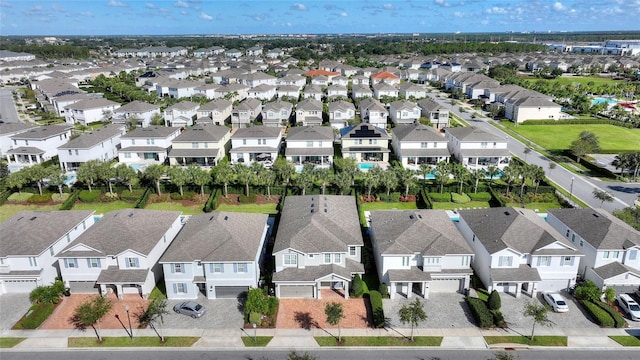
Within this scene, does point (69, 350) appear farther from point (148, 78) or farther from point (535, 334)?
point (148, 78)

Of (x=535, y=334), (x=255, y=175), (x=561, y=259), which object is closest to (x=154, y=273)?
(x=255, y=175)

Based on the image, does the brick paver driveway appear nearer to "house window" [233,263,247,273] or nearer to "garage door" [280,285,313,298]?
"garage door" [280,285,313,298]

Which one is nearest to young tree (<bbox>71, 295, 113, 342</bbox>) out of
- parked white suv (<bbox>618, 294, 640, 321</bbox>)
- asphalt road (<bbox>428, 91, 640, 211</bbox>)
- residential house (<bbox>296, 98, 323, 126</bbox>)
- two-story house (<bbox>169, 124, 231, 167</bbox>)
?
two-story house (<bbox>169, 124, 231, 167</bbox>)

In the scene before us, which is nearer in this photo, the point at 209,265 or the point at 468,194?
the point at 209,265

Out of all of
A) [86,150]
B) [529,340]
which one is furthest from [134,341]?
[86,150]

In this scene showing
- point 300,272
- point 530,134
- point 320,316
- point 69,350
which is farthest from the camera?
point 530,134

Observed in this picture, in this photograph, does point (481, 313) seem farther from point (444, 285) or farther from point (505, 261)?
point (505, 261)

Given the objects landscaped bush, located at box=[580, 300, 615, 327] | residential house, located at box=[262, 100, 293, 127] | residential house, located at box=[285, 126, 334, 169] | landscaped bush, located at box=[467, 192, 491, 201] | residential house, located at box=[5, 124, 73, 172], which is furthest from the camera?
residential house, located at box=[262, 100, 293, 127]
